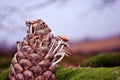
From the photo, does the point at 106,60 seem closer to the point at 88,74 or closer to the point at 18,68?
the point at 88,74

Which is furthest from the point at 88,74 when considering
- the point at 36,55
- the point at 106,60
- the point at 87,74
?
the point at 106,60

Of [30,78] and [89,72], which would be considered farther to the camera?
[89,72]

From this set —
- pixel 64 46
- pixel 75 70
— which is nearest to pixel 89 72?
pixel 75 70

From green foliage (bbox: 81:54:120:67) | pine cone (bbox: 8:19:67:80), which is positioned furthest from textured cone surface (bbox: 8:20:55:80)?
green foliage (bbox: 81:54:120:67)

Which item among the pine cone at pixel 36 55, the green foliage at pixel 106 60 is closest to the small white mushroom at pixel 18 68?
the pine cone at pixel 36 55

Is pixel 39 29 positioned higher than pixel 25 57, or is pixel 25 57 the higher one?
pixel 39 29

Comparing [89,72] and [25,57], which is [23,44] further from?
[89,72]

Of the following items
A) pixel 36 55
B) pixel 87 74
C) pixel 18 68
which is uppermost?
pixel 36 55
